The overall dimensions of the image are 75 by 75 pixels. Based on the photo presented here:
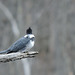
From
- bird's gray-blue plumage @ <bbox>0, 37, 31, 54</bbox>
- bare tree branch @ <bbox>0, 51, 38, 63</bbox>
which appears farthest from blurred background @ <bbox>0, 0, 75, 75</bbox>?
bare tree branch @ <bbox>0, 51, 38, 63</bbox>

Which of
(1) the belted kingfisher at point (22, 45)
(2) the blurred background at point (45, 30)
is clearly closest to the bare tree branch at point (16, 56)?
(1) the belted kingfisher at point (22, 45)

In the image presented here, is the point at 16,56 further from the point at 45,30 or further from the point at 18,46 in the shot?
the point at 45,30

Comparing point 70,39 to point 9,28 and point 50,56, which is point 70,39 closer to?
point 50,56

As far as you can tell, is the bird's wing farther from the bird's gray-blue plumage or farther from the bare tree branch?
the bare tree branch

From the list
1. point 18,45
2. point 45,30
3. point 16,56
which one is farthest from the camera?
point 45,30

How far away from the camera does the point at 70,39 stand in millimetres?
21078

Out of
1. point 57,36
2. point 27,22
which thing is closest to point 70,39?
point 57,36

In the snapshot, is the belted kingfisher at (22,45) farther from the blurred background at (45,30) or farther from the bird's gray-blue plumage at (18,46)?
the blurred background at (45,30)

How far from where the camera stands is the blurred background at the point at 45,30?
20.5 m

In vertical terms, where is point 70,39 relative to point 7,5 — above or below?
below

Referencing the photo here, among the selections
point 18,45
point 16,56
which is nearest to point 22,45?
point 18,45

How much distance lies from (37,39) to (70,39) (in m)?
1.46

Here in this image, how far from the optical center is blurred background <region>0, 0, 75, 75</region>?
2048cm

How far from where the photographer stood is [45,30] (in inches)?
835
